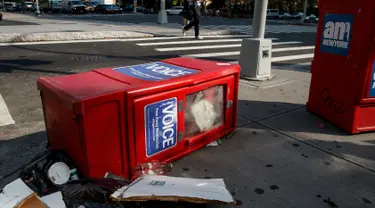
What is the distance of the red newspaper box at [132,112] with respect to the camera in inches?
93.0

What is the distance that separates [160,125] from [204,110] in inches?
26.3

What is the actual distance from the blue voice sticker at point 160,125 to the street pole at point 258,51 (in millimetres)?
4036

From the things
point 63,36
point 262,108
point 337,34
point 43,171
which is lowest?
point 262,108

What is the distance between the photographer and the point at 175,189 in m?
2.26

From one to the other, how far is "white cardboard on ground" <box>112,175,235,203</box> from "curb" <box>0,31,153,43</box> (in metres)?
10.7

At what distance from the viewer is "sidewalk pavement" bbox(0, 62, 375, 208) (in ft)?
8.70

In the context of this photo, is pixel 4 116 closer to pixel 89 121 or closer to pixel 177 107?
pixel 89 121

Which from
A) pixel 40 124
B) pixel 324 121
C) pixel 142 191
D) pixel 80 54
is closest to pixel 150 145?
pixel 142 191

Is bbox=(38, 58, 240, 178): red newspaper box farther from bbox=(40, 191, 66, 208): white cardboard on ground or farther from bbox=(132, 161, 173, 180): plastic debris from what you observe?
bbox=(40, 191, 66, 208): white cardboard on ground

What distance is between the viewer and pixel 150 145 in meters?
2.81

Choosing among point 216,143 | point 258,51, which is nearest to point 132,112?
point 216,143

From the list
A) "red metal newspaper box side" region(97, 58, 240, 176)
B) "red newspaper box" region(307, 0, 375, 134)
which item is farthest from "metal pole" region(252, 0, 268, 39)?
"red metal newspaper box side" region(97, 58, 240, 176)

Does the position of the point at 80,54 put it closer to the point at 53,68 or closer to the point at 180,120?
the point at 53,68

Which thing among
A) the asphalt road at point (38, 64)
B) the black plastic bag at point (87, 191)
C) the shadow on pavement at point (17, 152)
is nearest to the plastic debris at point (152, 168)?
the black plastic bag at point (87, 191)
